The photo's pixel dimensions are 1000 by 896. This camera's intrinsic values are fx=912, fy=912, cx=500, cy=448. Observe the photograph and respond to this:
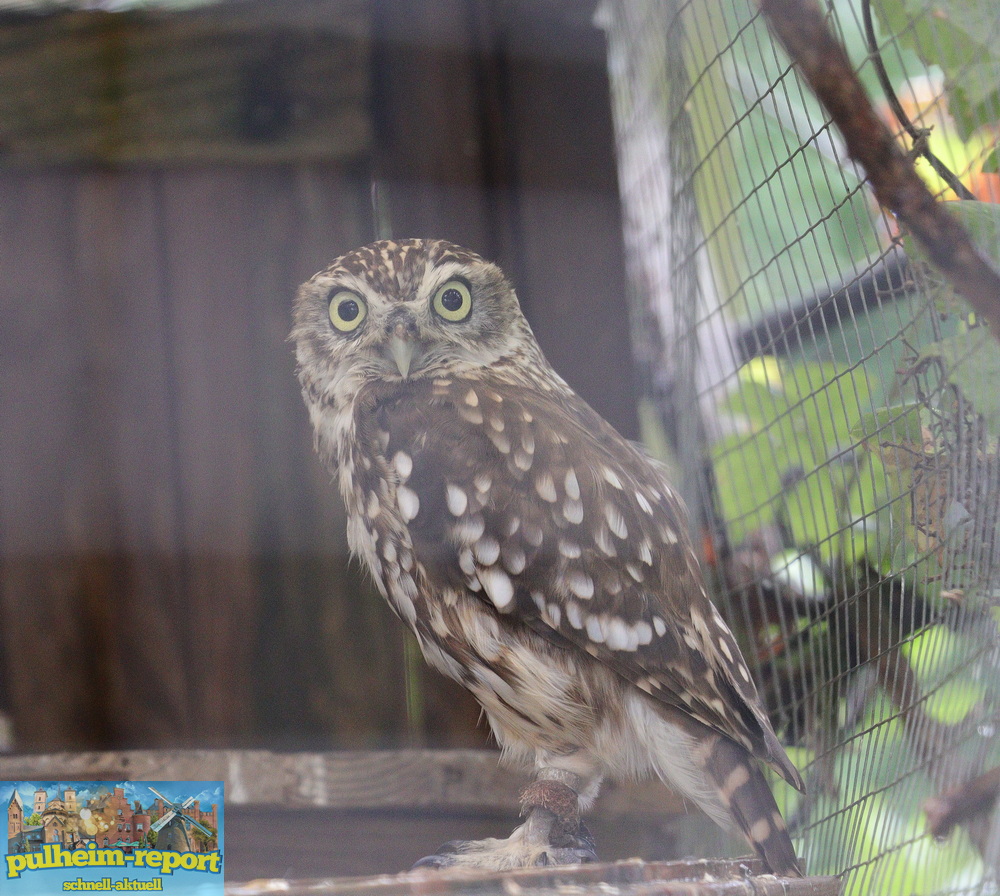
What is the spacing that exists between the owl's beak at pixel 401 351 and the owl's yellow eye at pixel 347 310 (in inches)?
1.7

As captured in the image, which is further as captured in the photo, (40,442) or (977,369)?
(40,442)

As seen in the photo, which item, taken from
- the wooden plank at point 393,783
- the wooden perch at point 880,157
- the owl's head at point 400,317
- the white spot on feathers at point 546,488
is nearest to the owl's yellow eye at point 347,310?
the owl's head at point 400,317

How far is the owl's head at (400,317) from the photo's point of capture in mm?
963

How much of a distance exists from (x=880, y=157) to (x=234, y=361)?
0.80 meters

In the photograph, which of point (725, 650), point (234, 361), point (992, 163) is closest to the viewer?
point (992, 163)

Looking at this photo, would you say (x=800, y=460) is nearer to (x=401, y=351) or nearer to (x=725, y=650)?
(x=725, y=650)

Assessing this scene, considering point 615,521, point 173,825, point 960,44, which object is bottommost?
point 173,825

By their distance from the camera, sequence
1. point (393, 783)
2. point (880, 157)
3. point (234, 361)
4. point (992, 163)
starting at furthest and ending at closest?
point (393, 783)
point (234, 361)
point (992, 163)
point (880, 157)

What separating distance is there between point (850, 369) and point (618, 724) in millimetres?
493

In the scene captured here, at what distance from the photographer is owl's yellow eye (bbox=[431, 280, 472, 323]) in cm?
98

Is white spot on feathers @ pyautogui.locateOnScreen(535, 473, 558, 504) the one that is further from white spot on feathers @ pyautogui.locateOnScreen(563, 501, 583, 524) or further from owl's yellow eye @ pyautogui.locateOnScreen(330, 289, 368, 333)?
owl's yellow eye @ pyautogui.locateOnScreen(330, 289, 368, 333)

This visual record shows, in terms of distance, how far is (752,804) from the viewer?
989 millimetres

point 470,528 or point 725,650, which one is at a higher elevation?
point 470,528

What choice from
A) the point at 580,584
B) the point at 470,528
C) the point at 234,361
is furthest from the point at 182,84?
the point at 580,584
